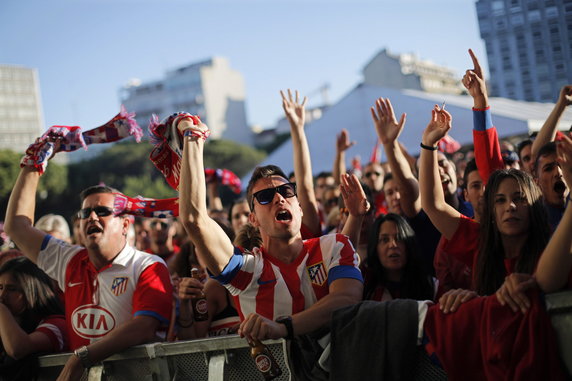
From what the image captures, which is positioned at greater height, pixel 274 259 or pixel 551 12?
pixel 551 12

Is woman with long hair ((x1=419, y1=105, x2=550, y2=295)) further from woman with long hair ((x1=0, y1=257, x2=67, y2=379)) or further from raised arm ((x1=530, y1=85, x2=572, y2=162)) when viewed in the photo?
woman with long hair ((x1=0, y1=257, x2=67, y2=379))

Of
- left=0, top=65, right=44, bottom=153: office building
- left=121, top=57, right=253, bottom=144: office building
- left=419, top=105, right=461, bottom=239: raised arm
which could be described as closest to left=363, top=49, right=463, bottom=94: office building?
left=0, top=65, right=44, bottom=153: office building

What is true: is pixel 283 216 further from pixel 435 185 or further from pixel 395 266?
pixel 395 266

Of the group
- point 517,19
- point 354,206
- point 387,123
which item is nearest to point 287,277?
point 354,206

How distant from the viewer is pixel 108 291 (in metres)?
4.03

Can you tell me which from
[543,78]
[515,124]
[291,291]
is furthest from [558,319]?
[515,124]

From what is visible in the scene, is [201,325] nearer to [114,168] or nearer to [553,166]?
[553,166]

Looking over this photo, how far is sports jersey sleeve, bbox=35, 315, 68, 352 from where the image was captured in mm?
4127

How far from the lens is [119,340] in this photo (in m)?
3.60

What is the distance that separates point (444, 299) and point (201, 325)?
5.60 feet

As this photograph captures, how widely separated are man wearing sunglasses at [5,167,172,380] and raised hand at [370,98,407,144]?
1.78 m

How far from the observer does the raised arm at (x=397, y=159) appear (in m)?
4.59

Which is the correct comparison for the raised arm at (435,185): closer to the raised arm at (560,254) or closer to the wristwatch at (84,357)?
the raised arm at (560,254)

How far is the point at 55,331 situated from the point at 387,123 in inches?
103
